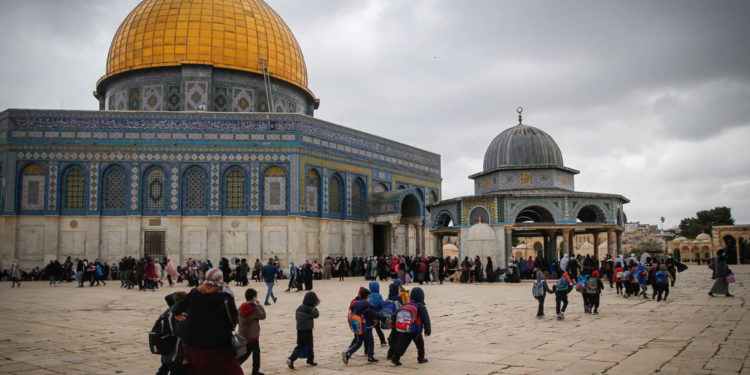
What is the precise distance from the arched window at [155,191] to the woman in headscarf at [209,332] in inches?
976

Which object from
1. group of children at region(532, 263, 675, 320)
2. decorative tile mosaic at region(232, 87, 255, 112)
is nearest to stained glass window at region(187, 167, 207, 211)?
decorative tile mosaic at region(232, 87, 255, 112)

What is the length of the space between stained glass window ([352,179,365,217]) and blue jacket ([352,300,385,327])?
25.3 m

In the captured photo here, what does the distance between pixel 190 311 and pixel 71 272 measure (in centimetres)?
2455

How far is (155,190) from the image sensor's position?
28.6 m

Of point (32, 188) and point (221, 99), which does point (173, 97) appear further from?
point (32, 188)

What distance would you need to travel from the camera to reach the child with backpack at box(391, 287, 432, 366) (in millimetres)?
7449

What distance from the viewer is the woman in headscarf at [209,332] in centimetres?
507

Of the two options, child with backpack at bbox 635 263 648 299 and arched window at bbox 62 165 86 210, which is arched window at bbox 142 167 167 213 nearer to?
arched window at bbox 62 165 86 210

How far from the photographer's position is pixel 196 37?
106 ft

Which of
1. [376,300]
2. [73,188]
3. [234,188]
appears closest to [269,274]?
[376,300]

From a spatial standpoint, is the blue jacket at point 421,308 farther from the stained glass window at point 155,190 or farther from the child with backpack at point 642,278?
the stained glass window at point 155,190

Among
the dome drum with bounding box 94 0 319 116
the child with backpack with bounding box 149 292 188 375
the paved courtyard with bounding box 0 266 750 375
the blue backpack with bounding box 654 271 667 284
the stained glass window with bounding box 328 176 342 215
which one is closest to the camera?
the child with backpack with bounding box 149 292 188 375

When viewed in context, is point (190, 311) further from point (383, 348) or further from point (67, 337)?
point (67, 337)

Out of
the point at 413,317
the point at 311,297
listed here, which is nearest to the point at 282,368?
the point at 311,297
